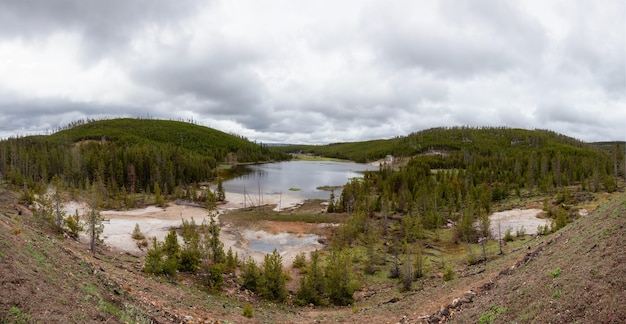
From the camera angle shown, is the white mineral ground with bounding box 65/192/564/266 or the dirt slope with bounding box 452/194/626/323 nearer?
the dirt slope with bounding box 452/194/626/323

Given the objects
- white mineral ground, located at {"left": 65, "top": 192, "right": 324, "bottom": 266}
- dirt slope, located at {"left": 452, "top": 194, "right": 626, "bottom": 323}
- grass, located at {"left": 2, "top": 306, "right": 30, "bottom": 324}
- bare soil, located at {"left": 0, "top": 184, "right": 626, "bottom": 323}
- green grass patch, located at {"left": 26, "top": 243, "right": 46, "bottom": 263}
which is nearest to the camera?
grass, located at {"left": 2, "top": 306, "right": 30, "bottom": 324}

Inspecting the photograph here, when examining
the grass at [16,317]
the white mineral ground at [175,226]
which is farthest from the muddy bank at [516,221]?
the grass at [16,317]

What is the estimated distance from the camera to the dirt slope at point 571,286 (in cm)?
1081

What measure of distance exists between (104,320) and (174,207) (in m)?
62.1

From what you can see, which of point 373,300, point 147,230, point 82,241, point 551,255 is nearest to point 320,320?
point 373,300

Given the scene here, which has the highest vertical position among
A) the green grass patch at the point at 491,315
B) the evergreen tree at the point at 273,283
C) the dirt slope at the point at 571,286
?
the dirt slope at the point at 571,286

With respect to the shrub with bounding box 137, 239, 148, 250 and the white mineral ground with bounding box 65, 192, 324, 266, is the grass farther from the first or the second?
the shrub with bounding box 137, 239, 148, 250

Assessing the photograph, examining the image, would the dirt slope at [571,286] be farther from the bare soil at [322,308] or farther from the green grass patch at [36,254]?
the green grass patch at [36,254]

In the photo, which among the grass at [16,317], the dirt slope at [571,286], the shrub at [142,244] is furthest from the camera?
the shrub at [142,244]

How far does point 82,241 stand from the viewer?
36500 millimetres

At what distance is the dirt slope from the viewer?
10812 millimetres

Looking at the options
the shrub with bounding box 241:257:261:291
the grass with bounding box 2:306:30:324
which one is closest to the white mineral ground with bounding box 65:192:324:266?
the shrub with bounding box 241:257:261:291

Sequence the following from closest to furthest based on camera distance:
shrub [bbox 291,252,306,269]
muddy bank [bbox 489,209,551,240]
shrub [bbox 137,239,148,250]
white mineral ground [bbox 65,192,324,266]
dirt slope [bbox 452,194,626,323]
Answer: dirt slope [bbox 452,194,626,323] < shrub [bbox 291,252,306,269] < shrub [bbox 137,239,148,250] < white mineral ground [bbox 65,192,324,266] < muddy bank [bbox 489,209,551,240]

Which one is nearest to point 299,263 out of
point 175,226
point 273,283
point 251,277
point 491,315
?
point 251,277
